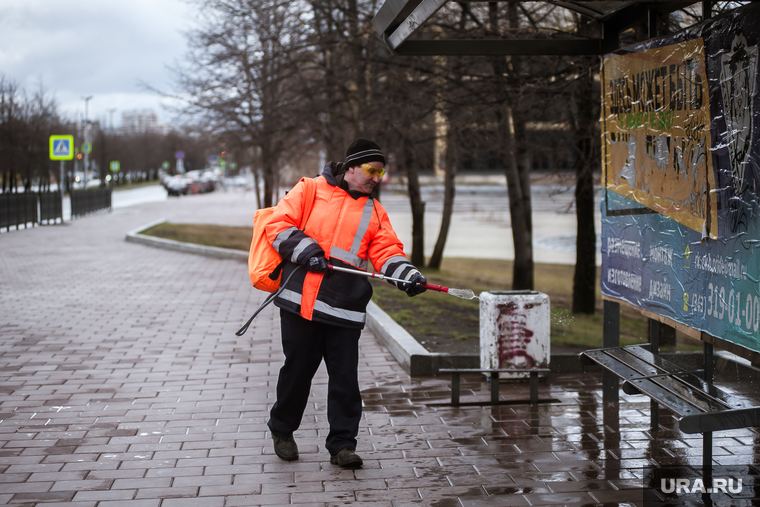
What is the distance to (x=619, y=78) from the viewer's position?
587cm

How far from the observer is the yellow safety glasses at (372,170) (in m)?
4.56

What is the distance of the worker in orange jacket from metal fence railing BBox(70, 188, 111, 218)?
28.0 metres

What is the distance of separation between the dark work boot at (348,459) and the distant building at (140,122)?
98.8 metres

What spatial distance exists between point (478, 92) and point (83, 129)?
55.9 meters

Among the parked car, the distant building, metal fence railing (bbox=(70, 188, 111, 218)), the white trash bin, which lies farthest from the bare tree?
the distant building

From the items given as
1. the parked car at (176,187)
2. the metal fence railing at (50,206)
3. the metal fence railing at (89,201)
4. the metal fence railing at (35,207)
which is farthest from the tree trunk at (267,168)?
the parked car at (176,187)

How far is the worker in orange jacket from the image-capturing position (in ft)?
14.7

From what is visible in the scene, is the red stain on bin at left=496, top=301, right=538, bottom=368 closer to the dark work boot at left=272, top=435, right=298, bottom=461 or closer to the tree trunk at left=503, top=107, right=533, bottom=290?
the dark work boot at left=272, top=435, right=298, bottom=461

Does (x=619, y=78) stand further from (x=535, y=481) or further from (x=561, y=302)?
(x=561, y=302)

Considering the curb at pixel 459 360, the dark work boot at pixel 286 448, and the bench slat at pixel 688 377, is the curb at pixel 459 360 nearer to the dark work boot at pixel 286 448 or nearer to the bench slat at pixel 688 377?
the bench slat at pixel 688 377

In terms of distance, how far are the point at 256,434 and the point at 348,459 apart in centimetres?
91

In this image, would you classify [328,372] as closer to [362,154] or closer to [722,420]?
[362,154]

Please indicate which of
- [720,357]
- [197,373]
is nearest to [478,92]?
[720,357]

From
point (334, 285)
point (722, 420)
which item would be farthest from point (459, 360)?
point (722, 420)
